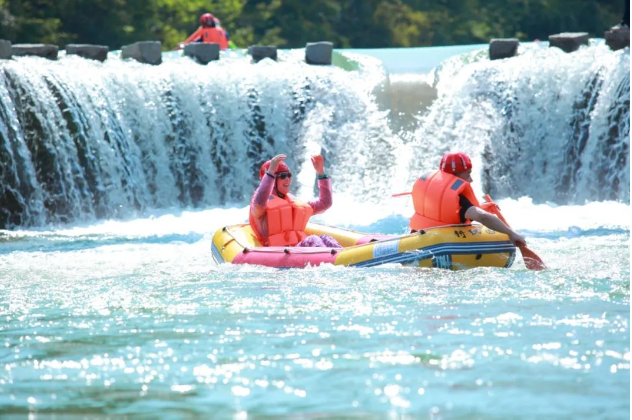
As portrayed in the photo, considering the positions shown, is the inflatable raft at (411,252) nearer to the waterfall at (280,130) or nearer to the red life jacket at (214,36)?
the waterfall at (280,130)

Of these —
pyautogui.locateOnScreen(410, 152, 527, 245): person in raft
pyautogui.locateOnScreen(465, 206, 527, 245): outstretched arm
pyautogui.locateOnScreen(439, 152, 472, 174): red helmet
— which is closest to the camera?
pyautogui.locateOnScreen(465, 206, 527, 245): outstretched arm

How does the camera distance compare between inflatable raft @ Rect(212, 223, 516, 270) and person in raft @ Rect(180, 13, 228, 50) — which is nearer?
inflatable raft @ Rect(212, 223, 516, 270)

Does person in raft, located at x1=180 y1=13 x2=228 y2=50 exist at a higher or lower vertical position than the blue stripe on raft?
higher

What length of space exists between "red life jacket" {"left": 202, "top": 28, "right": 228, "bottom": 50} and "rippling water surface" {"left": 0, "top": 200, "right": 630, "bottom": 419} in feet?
41.1

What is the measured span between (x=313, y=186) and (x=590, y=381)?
1048 centimetres

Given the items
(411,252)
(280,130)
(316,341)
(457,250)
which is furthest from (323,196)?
(280,130)

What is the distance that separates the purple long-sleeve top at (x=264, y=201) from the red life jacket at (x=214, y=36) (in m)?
12.8

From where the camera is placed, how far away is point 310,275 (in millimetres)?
9195

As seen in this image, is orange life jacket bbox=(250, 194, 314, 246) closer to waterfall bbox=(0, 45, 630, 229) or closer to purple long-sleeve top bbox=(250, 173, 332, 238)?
purple long-sleeve top bbox=(250, 173, 332, 238)

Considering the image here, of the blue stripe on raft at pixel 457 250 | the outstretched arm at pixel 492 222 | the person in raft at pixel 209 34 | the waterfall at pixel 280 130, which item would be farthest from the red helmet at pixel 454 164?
the person in raft at pixel 209 34

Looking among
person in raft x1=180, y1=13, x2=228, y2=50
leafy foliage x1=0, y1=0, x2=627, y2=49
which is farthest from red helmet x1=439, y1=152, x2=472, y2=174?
leafy foliage x1=0, y1=0, x2=627, y2=49

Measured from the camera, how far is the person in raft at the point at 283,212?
32.1 feet

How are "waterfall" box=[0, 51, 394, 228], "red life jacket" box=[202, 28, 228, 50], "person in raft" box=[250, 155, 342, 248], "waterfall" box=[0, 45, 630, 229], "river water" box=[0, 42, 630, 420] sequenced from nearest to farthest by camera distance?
A: "river water" box=[0, 42, 630, 420]
"person in raft" box=[250, 155, 342, 248]
"waterfall" box=[0, 51, 394, 228]
"waterfall" box=[0, 45, 630, 229]
"red life jacket" box=[202, 28, 228, 50]

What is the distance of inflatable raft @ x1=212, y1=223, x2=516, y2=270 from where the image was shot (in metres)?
9.02
